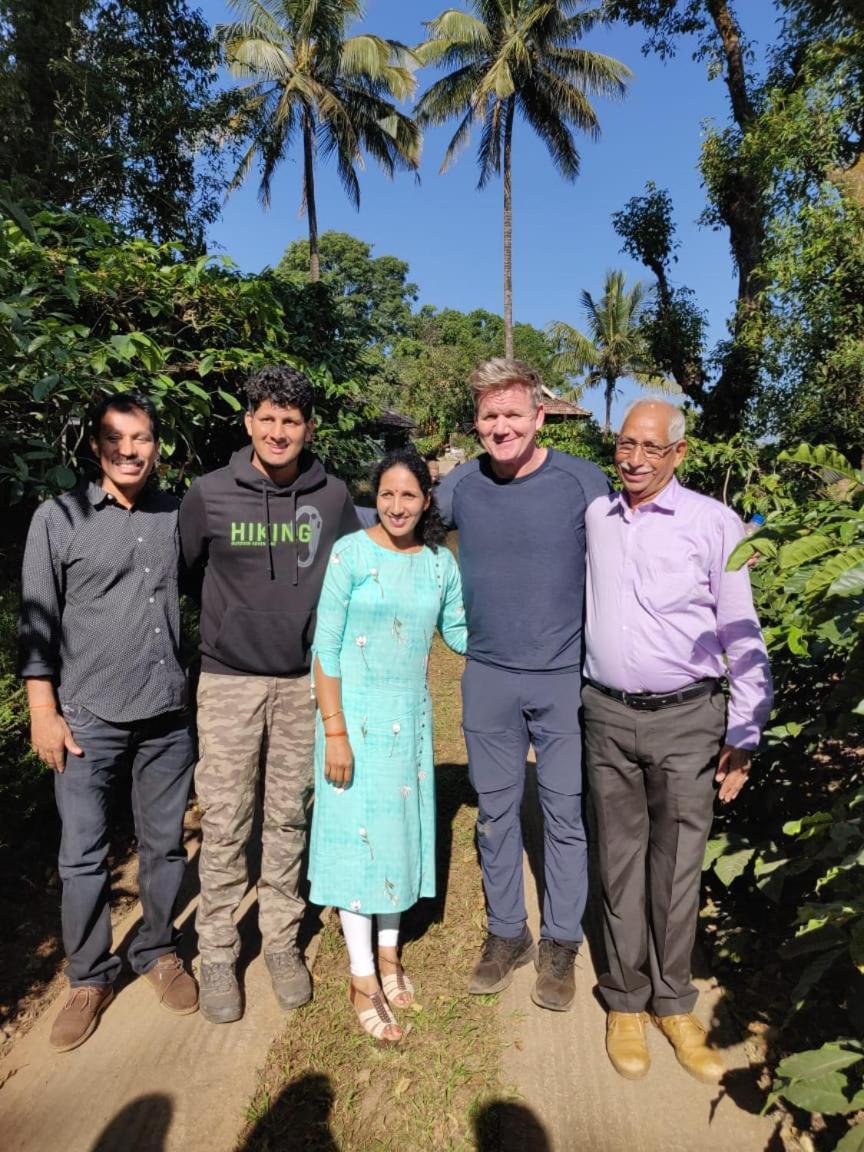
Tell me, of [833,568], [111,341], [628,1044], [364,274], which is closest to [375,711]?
[628,1044]

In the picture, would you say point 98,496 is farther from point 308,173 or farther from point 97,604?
point 308,173

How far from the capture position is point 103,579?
2471 millimetres

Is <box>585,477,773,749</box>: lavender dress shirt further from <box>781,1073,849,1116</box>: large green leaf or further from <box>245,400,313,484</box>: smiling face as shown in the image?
<box>245,400,313,484</box>: smiling face

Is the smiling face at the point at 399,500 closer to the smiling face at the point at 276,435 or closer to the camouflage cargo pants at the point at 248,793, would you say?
the smiling face at the point at 276,435

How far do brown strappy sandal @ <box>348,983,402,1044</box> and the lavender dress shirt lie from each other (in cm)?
142

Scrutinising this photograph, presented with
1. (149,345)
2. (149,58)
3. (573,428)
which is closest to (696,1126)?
(149,345)

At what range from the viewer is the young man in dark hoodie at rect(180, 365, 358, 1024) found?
2574 millimetres

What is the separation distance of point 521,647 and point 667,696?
56cm

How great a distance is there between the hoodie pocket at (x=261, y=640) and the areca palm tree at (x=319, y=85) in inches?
852

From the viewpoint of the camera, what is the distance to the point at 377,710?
254cm

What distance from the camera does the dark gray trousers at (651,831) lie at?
2.33 m

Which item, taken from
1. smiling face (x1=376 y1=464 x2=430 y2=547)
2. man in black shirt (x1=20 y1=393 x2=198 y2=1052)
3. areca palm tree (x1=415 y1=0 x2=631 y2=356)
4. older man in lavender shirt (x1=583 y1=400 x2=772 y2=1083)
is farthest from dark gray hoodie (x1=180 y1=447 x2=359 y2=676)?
areca palm tree (x1=415 y1=0 x2=631 y2=356)

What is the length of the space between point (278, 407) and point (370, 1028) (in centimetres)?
221

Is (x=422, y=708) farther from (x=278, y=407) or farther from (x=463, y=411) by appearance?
(x=463, y=411)
